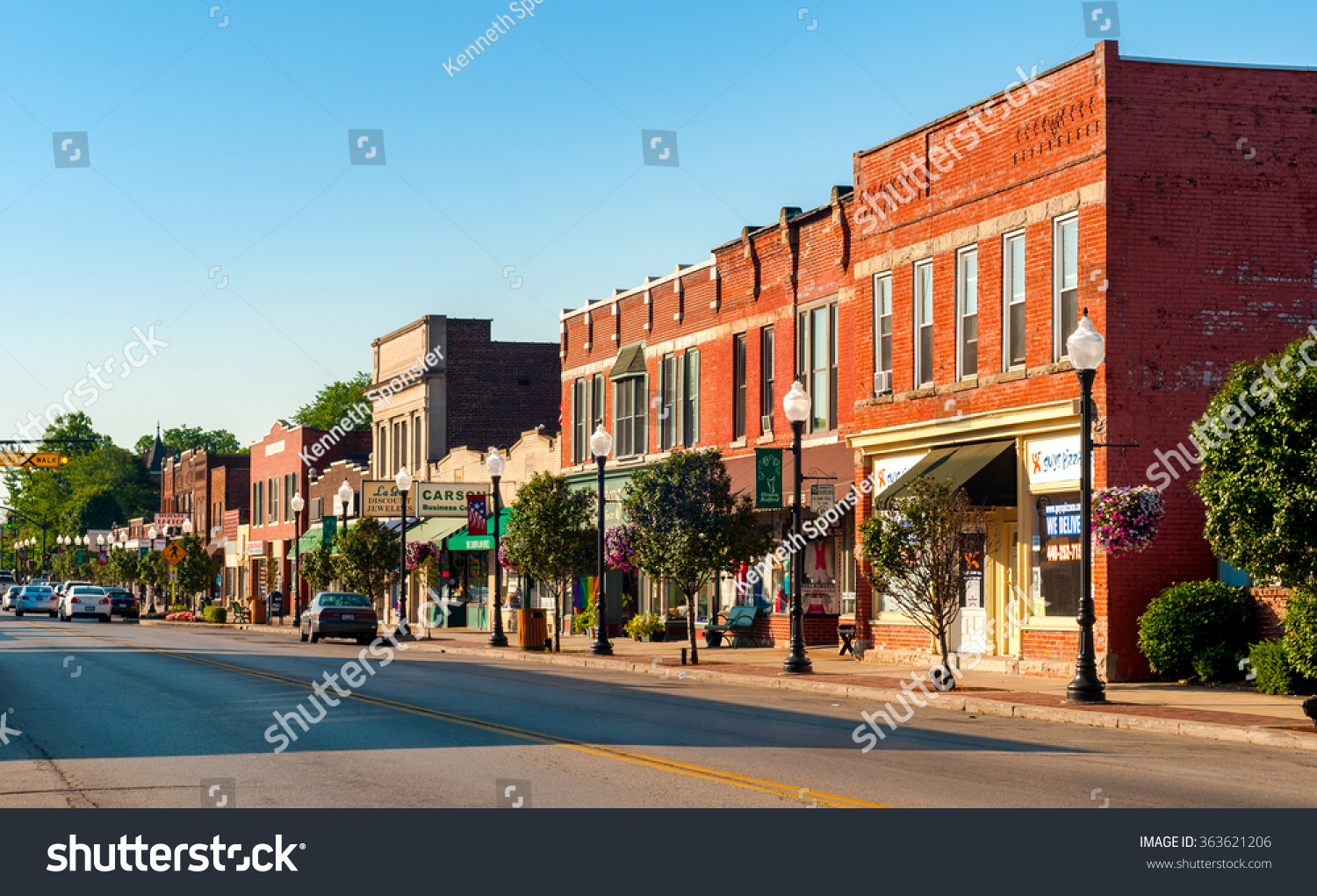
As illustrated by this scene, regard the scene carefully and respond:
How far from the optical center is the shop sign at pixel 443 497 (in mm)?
47344

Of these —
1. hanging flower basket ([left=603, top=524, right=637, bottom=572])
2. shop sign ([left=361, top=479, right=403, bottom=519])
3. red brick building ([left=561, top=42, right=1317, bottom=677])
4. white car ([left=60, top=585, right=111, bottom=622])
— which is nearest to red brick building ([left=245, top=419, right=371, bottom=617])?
white car ([left=60, top=585, right=111, bottom=622])

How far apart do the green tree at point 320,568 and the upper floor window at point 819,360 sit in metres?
23.5

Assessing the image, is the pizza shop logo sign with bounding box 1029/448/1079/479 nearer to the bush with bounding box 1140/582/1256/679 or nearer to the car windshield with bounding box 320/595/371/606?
the bush with bounding box 1140/582/1256/679

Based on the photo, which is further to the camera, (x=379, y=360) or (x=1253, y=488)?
(x=379, y=360)

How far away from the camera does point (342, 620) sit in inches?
1585

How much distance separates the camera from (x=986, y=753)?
46.0 ft

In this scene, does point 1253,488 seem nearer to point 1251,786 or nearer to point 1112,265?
point 1251,786

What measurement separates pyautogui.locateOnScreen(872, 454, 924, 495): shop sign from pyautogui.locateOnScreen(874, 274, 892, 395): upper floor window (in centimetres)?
138

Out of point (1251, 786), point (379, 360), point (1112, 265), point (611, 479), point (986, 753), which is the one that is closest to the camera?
point (1251, 786)

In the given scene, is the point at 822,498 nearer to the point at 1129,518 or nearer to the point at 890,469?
the point at 890,469
